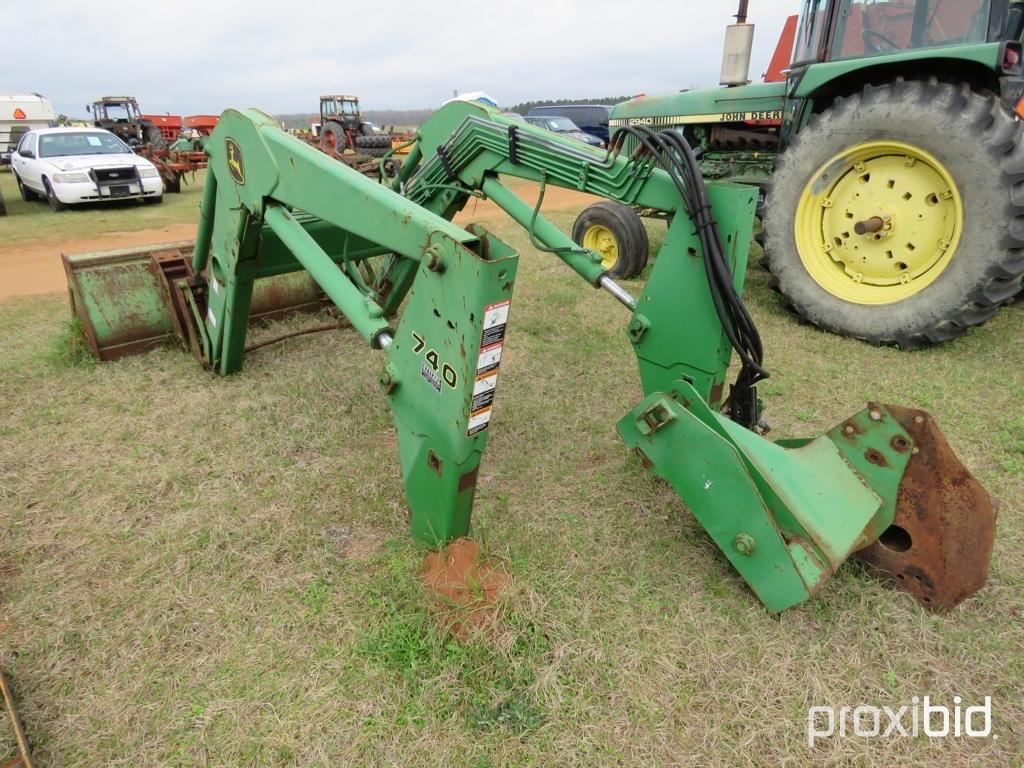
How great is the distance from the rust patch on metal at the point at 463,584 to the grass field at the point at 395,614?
2.1 inches

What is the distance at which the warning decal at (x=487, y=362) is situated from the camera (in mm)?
1767

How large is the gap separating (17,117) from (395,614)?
21838 millimetres

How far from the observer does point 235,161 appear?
2.88 meters

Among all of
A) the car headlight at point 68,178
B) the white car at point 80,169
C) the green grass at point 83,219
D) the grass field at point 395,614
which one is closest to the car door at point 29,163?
the white car at point 80,169

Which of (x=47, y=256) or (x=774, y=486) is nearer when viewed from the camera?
(x=774, y=486)

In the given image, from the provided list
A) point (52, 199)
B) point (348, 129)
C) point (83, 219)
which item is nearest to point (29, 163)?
point (52, 199)

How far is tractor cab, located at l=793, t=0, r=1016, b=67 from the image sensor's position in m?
4.23

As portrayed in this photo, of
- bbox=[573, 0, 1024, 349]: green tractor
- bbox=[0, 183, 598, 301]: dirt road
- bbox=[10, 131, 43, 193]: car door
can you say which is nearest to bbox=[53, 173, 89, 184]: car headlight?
bbox=[10, 131, 43, 193]: car door

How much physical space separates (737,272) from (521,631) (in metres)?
1.67

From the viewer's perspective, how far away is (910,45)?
4.52 metres

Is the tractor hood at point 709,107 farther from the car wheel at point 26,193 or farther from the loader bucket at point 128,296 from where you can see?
the car wheel at point 26,193

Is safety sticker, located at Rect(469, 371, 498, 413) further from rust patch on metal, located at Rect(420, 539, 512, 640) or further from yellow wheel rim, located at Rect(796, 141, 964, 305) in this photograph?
yellow wheel rim, located at Rect(796, 141, 964, 305)

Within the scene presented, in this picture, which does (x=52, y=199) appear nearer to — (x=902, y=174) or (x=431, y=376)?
(x=431, y=376)

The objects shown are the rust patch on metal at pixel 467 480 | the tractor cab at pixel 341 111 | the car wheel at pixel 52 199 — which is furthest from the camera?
the tractor cab at pixel 341 111
